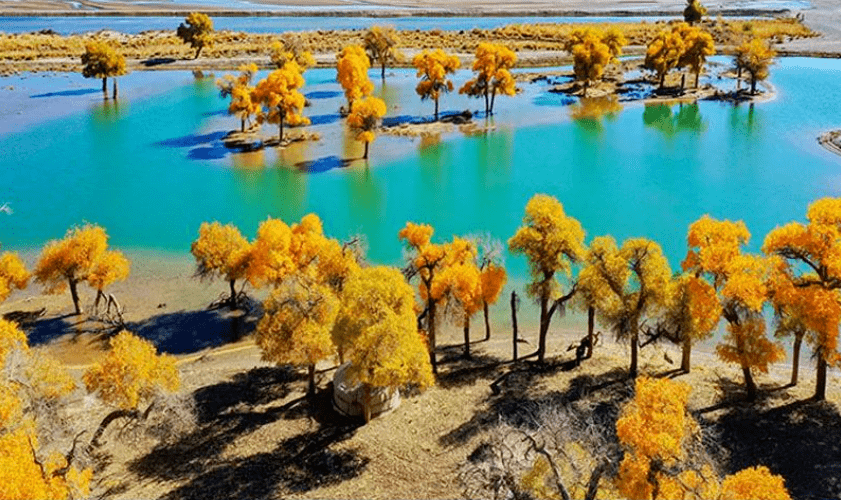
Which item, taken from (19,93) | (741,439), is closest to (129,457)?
(741,439)

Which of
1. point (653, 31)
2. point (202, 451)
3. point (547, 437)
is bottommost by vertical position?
point (202, 451)

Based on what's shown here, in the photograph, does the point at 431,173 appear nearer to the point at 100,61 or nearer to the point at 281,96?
the point at 281,96

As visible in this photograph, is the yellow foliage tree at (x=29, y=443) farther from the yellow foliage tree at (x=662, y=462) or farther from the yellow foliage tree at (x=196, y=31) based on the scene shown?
the yellow foliage tree at (x=196, y=31)

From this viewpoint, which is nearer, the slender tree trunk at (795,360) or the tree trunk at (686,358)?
the slender tree trunk at (795,360)

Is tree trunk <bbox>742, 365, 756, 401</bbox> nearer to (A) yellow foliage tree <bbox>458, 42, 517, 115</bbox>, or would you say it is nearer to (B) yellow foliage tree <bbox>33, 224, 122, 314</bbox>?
(B) yellow foliage tree <bbox>33, 224, 122, 314</bbox>

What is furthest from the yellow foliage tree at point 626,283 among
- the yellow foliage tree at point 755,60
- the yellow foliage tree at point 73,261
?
the yellow foliage tree at point 755,60

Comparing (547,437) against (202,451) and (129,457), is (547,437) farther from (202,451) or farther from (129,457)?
(129,457)
